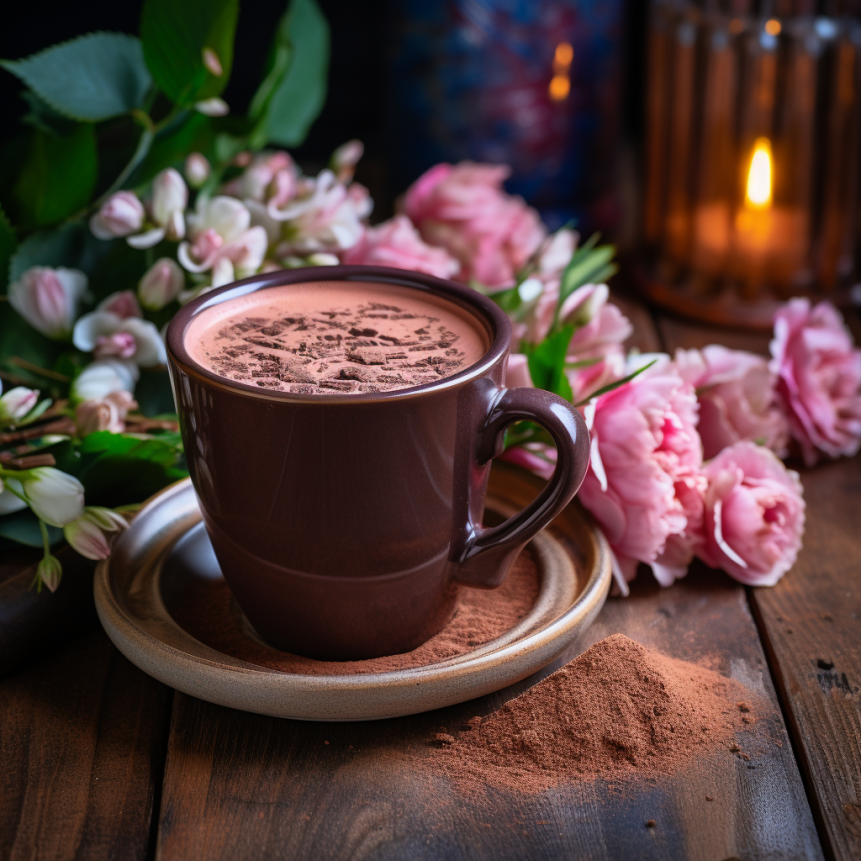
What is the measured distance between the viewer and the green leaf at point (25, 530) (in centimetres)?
55

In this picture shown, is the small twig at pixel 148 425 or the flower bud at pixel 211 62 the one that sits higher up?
the flower bud at pixel 211 62

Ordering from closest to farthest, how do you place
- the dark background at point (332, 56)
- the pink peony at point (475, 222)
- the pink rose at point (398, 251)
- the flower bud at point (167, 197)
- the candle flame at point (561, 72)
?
the flower bud at point (167, 197)
the pink rose at point (398, 251)
the pink peony at point (475, 222)
the candle flame at point (561, 72)
the dark background at point (332, 56)

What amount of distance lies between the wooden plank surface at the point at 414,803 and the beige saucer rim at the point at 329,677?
0.03m

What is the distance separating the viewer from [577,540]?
57 centimetres

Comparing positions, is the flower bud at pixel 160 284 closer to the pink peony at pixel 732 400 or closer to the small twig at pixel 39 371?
the small twig at pixel 39 371

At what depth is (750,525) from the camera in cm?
59

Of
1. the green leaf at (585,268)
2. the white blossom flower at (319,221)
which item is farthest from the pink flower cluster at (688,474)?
the white blossom flower at (319,221)

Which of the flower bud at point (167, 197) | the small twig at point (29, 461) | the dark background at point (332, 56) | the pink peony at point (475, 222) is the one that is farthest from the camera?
the dark background at point (332, 56)

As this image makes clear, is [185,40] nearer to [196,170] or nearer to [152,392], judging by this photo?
[196,170]

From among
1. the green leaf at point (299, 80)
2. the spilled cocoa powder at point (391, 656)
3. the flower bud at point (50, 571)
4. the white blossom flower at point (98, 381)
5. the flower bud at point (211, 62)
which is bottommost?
the spilled cocoa powder at point (391, 656)

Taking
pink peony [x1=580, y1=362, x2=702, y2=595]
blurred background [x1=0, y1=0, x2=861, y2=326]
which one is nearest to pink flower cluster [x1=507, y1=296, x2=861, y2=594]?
pink peony [x1=580, y1=362, x2=702, y2=595]

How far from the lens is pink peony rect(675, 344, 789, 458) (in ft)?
2.21

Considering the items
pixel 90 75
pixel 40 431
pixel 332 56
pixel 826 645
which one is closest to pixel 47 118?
pixel 90 75

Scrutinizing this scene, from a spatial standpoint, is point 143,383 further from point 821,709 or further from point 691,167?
point 691,167
